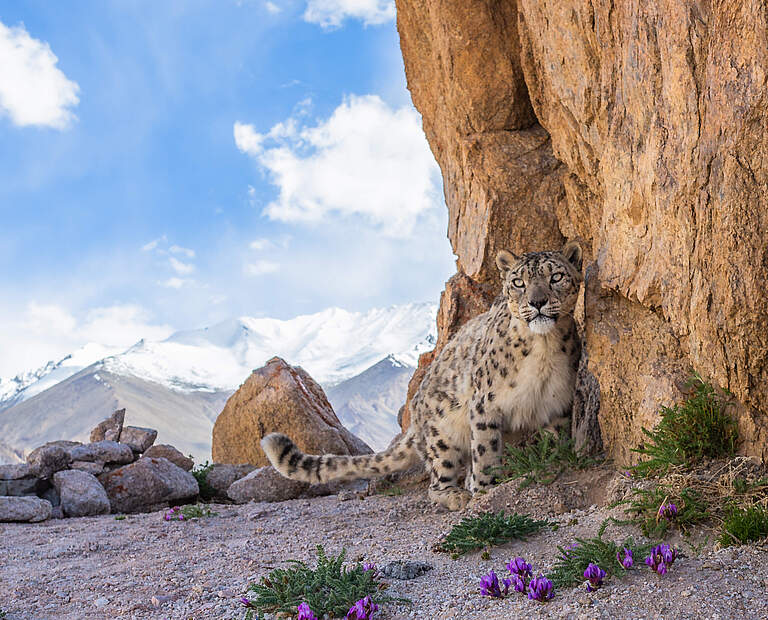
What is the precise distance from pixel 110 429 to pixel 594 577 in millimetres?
11760

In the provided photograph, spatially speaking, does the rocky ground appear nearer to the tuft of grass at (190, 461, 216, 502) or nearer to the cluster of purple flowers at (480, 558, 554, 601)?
the cluster of purple flowers at (480, 558, 554, 601)

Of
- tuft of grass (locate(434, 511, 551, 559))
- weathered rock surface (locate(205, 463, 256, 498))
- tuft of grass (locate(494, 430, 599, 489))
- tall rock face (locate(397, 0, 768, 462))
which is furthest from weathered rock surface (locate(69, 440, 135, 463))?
tall rock face (locate(397, 0, 768, 462))

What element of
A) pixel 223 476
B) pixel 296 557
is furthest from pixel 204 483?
pixel 296 557

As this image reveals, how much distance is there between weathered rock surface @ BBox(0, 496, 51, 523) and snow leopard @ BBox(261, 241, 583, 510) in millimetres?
3396

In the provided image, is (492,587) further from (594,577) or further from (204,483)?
(204,483)

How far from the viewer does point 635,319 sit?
670 centimetres

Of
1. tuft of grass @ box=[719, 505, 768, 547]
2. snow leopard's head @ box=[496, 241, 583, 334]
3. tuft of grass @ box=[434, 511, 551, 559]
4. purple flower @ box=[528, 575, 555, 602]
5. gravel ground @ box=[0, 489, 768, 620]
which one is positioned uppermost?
snow leopard's head @ box=[496, 241, 583, 334]

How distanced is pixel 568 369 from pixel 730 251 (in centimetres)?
318

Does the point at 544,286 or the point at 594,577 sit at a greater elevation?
the point at 544,286

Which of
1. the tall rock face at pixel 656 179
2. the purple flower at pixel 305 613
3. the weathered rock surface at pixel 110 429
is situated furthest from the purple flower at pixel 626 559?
the weathered rock surface at pixel 110 429

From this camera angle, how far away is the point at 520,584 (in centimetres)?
437

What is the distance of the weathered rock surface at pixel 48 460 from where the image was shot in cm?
1095

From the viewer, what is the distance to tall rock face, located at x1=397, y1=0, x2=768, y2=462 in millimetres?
4922

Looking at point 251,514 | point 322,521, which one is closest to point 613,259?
point 322,521
